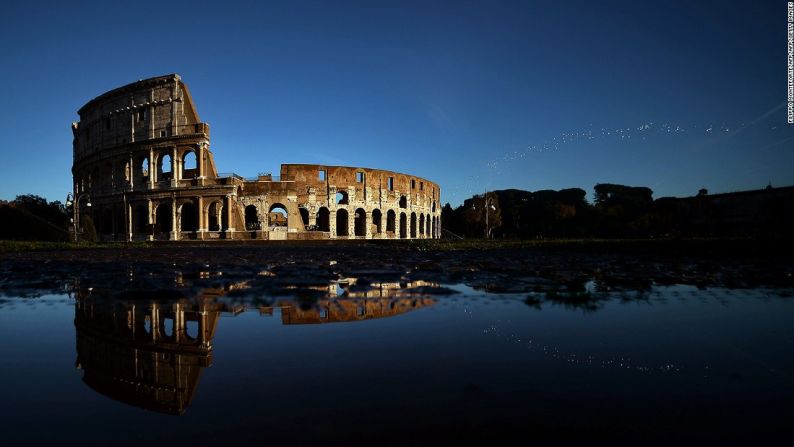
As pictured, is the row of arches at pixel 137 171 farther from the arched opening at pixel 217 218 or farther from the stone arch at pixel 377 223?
the stone arch at pixel 377 223

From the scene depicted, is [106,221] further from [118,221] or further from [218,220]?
[218,220]

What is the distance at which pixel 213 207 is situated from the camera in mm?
34344

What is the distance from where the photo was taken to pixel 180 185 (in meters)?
30.4

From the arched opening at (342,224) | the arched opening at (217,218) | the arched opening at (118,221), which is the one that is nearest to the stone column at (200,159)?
the arched opening at (217,218)

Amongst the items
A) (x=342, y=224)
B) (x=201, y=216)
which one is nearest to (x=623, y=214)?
(x=342, y=224)

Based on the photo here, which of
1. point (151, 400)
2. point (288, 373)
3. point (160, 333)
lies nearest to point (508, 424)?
point (288, 373)

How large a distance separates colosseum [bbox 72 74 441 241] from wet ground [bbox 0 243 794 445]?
23.8m

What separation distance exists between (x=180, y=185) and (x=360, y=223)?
51.2ft

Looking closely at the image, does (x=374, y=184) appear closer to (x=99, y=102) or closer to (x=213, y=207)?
(x=213, y=207)

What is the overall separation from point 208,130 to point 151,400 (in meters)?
33.1

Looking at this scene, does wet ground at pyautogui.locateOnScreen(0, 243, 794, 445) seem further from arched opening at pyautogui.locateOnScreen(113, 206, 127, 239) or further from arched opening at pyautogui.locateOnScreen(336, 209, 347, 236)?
arched opening at pyautogui.locateOnScreen(113, 206, 127, 239)

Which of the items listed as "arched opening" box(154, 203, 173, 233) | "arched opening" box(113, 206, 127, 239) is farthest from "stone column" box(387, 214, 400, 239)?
"arched opening" box(113, 206, 127, 239)

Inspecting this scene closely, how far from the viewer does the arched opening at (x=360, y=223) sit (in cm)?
3689

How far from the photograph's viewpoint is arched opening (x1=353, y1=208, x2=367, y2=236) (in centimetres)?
3689
